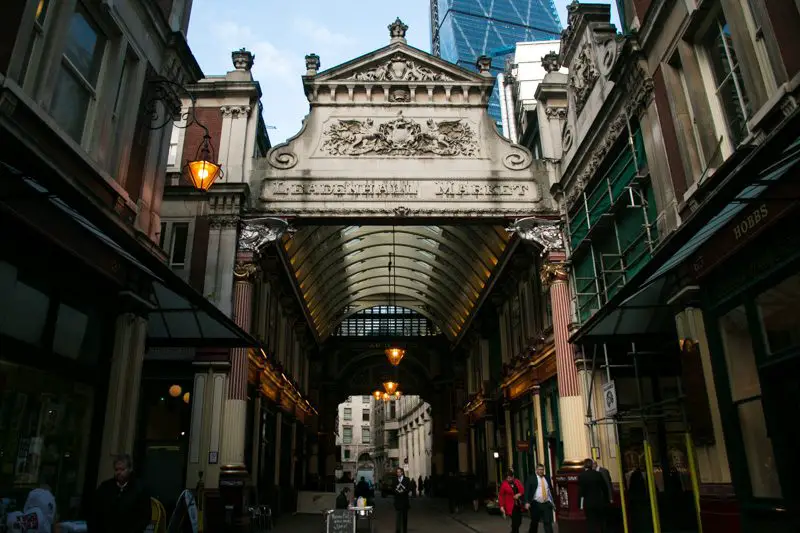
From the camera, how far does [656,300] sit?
11.1 metres

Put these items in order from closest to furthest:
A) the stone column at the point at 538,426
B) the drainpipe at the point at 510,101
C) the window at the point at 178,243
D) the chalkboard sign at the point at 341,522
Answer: the chalkboard sign at the point at 341,522, the window at the point at 178,243, the stone column at the point at 538,426, the drainpipe at the point at 510,101

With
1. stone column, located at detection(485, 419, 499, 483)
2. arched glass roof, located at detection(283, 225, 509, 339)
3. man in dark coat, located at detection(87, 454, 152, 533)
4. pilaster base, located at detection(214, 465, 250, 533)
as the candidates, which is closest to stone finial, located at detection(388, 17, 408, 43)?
arched glass roof, located at detection(283, 225, 509, 339)

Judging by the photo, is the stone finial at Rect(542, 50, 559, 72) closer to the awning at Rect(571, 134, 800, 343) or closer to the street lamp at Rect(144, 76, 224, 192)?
the awning at Rect(571, 134, 800, 343)

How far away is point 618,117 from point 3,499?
42.3ft

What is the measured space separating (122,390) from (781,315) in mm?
9484

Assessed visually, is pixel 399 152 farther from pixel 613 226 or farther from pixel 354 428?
pixel 354 428

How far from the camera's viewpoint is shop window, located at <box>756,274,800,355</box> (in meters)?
7.55

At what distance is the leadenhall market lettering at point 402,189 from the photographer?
17844 mm

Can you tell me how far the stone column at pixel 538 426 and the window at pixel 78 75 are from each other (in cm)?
1516

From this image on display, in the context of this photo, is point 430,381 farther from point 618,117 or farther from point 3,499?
point 3,499

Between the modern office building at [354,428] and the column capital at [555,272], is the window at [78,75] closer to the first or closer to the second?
the column capital at [555,272]

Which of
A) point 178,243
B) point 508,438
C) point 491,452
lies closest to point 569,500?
point 508,438

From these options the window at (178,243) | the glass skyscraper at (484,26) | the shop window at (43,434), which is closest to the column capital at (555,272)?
the window at (178,243)

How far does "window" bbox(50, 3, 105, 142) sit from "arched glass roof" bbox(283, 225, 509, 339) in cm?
1140
